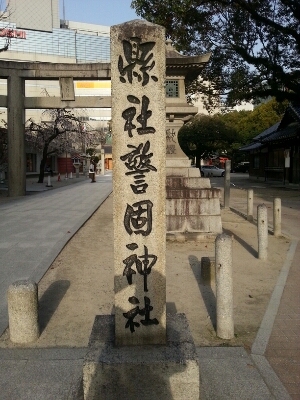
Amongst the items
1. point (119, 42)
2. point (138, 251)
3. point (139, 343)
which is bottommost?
point (139, 343)

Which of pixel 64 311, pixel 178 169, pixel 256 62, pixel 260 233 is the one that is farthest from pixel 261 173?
pixel 64 311

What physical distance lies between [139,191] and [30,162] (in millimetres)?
37367

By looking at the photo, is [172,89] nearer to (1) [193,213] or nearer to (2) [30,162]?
(1) [193,213]

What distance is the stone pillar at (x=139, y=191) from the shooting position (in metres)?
2.89

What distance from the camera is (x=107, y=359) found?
269 centimetres

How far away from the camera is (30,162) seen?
37.9 m

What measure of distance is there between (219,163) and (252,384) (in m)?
58.9

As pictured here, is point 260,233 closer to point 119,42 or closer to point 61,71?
point 119,42

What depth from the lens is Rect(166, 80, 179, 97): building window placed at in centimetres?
1048

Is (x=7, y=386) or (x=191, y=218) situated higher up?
(x=191, y=218)

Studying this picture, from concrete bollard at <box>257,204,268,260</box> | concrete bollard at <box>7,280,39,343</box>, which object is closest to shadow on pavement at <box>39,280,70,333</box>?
concrete bollard at <box>7,280,39,343</box>

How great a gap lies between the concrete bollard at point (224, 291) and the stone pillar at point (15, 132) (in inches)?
597

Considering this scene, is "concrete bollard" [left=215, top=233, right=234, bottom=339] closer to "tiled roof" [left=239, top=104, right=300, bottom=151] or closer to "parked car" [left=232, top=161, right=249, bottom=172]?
"tiled roof" [left=239, top=104, right=300, bottom=151]

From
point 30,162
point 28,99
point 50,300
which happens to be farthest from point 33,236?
point 30,162
